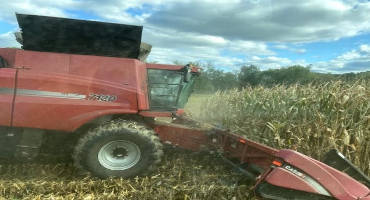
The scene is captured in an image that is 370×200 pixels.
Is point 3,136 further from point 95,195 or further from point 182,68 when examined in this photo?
point 182,68

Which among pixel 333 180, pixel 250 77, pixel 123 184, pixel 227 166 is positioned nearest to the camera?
pixel 333 180

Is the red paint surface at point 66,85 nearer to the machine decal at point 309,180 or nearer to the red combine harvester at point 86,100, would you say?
the red combine harvester at point 86,100

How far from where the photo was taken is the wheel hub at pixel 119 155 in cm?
545

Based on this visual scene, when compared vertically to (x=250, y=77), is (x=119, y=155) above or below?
below

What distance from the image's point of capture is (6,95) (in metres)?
5.24

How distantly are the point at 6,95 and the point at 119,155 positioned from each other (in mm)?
1776

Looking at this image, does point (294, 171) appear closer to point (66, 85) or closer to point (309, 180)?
point (309, 180)

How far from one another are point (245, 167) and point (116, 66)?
2428 mm

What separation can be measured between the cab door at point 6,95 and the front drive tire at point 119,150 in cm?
105

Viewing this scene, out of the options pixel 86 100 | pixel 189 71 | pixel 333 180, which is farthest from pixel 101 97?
pixel 333 180

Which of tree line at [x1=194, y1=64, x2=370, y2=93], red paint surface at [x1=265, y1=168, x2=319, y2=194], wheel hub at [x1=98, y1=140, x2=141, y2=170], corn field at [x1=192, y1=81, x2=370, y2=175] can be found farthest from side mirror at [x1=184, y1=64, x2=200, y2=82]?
tree line at [x1=194, y1=64, x2=370, y2=93]

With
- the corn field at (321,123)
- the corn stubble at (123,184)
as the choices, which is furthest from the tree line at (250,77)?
the corn stubble at (123,184)

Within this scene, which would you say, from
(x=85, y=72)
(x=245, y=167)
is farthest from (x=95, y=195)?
(x=245, y=167)

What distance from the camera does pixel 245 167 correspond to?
5547 millimetres
